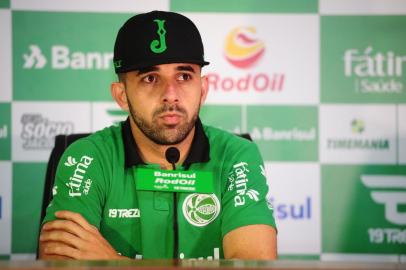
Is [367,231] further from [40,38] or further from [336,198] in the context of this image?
[40,38]

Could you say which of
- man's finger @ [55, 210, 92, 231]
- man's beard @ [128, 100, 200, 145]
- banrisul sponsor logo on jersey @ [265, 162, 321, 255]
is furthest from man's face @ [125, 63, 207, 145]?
banrisul sponsor logo on jersey @ [265, 162, 321, 255]

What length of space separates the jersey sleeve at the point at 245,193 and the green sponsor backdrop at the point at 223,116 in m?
0.98

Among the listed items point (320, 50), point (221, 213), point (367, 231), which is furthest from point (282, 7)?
point (221, 213)

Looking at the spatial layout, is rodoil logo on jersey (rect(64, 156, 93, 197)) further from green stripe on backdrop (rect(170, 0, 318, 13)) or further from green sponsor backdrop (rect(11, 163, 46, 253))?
green stripe on backdrop (rect(170, 0, 318, 13))

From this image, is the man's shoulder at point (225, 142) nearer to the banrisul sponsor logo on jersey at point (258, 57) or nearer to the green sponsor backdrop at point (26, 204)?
the banrisul sponsor logo on jersey at point (258, 57)

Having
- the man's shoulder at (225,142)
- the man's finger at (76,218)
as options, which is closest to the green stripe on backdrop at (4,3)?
the man's shoulder at (225,142)

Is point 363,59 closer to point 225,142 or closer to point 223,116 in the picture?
point 223,116

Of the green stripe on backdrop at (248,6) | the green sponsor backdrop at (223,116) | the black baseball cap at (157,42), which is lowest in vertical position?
the green sponsor backdrop at (223,116)

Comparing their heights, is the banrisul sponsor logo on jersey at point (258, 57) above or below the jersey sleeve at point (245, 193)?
above

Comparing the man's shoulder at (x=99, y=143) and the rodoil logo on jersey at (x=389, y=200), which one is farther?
the rodoil logo on jersey at (x=389, y=200)

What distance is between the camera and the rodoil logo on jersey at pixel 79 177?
1.64m

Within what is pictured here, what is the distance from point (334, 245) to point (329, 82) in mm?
754

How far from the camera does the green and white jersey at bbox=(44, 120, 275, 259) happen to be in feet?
5.30

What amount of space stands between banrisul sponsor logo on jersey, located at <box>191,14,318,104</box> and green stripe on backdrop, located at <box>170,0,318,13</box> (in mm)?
30
